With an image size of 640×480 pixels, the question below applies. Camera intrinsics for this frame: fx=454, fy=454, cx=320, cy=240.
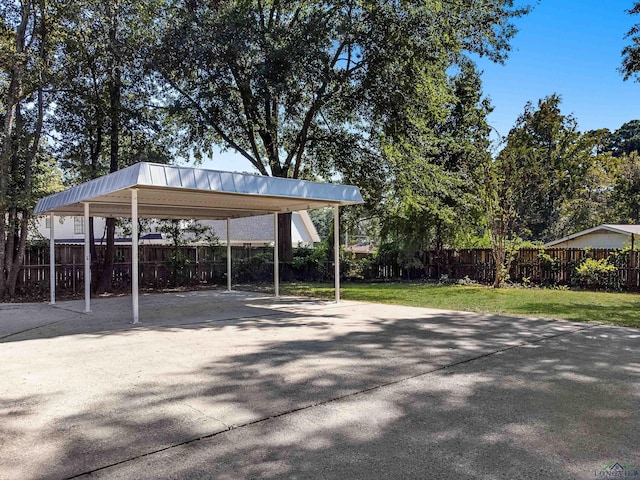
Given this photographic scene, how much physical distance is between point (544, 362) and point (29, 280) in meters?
12.9

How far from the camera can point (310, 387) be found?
414 cm

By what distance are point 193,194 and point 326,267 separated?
1000 cm

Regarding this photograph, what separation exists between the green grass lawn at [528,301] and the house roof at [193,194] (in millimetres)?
3005

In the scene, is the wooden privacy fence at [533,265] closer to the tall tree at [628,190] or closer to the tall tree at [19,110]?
the tall tree at [19,110]

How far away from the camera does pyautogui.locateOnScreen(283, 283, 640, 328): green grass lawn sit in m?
8.53

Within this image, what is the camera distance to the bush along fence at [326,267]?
1300 centimetres

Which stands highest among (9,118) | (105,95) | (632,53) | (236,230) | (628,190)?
(105,95)

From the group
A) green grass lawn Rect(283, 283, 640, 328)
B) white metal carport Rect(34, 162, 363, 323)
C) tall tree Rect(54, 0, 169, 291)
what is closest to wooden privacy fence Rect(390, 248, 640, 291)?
green grass lawn Rect(283, 283, 640, 328)

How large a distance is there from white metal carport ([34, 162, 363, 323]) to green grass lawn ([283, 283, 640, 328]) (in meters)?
2.85

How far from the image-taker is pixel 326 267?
1789 cm

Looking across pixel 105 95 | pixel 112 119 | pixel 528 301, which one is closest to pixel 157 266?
pixel 112 119

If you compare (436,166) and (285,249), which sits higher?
(436,166)

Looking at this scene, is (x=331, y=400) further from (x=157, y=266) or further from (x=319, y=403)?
(x=157, y=266)

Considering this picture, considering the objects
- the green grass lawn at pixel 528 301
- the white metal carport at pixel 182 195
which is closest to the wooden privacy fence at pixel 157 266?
the white metal carport at pixel 182 195
